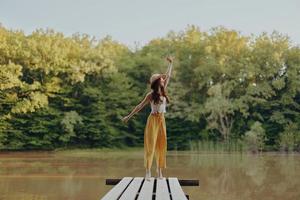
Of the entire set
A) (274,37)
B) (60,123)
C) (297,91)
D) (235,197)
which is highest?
(274,37)

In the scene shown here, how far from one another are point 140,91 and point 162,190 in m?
24.5

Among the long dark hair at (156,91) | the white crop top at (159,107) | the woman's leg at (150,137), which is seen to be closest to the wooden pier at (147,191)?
the woman's leg at (150,137)

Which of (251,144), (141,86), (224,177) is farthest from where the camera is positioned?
(141,86)

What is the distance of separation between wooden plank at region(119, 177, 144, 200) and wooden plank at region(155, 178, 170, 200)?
18 cm

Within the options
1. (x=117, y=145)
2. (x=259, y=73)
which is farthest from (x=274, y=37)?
(x=117, y=145)

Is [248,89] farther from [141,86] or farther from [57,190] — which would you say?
[57,190]

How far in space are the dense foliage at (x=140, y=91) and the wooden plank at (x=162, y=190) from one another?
67.8ft

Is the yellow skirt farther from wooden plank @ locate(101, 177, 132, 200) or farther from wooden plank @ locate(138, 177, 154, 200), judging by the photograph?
wooden plank @ locate(101, 177, 132, 200)

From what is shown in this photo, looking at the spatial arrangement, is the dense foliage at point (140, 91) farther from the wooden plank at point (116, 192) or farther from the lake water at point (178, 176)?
the wooden plank at point (116, 192)

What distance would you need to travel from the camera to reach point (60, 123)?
26.6 metres

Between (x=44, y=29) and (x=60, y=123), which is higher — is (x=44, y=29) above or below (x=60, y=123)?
above

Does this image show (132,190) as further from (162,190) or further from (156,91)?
(156,91)

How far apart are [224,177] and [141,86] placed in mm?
16732

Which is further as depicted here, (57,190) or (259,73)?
(259,73)
